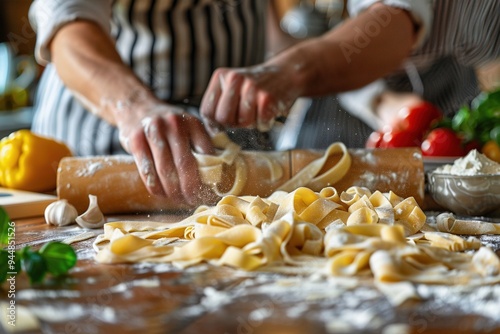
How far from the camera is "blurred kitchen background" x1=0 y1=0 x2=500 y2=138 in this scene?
3.44 metres

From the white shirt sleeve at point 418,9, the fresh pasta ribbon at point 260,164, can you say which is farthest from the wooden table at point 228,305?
the white shirt sleeve at point 418,9

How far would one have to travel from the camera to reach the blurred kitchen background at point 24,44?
A: 3.44 metres

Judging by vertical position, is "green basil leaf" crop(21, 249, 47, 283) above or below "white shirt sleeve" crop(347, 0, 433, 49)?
below

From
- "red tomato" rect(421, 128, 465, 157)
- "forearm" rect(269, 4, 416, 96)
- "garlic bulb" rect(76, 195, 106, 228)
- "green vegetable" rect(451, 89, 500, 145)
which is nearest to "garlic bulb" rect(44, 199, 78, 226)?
"garlic bulb" rect(76, 195, 106, 228)

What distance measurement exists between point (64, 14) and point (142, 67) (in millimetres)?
323

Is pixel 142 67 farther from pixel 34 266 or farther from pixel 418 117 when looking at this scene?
pixel 34 266

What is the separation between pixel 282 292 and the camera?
0.83 meters

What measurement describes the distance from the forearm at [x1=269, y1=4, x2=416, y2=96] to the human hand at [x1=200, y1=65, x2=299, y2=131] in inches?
5.9

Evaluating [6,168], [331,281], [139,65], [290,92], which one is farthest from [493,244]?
[139,65]

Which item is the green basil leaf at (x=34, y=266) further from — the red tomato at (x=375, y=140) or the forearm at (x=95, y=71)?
the red tomato at (x=375, y=140)

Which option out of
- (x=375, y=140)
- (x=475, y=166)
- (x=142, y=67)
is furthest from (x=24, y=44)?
(x=475, y=166)

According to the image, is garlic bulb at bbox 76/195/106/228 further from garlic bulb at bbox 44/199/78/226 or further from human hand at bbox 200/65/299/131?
human hand at bbox 200/65/299/131

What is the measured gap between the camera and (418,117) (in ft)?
7.19

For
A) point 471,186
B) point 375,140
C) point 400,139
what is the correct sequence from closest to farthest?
point 471,186 < point 400,139 < point 375,140
